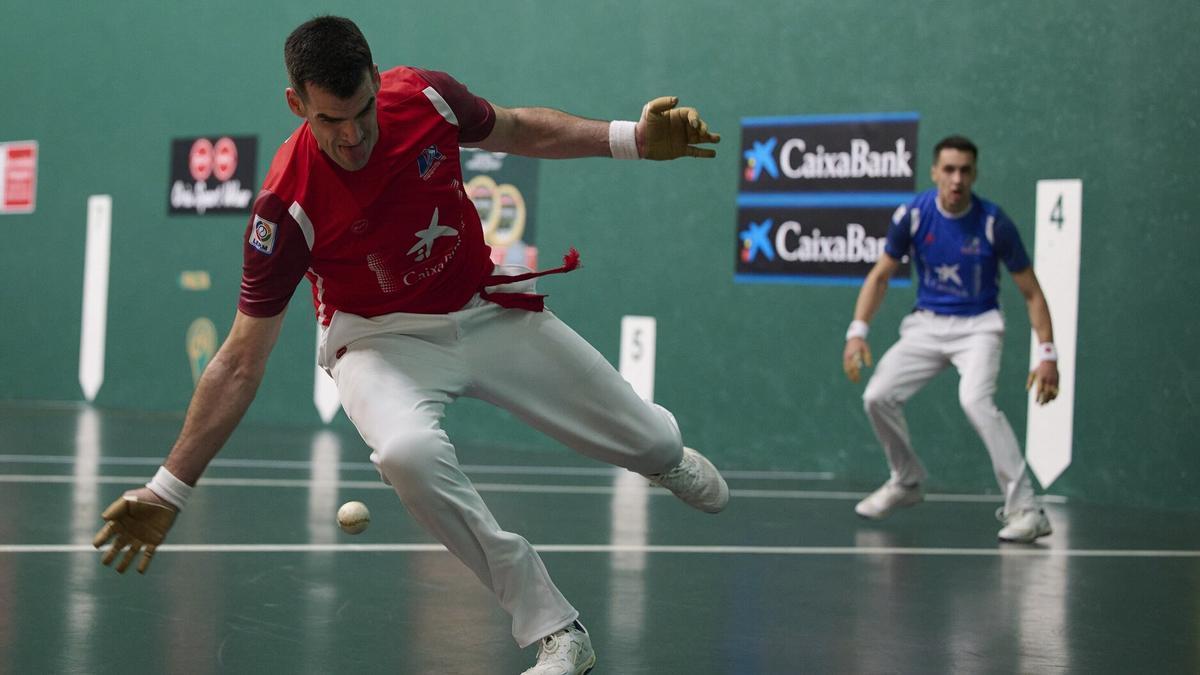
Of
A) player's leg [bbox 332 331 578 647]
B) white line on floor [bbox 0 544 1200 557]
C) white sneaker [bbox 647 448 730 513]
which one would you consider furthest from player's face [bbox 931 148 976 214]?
player's leg [bbox 332 331 578 647]

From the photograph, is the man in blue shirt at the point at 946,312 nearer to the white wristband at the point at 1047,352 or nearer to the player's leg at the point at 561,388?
the white wristband at the point at 1047,352

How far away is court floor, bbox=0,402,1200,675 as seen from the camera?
362 centimetres

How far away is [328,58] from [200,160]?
770 centimetres

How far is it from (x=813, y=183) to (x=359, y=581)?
431cm

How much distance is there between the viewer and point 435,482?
3162 millimetres

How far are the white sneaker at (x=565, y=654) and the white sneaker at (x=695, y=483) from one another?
662mm

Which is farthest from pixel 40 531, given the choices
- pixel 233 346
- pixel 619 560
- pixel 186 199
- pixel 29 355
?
pixel 29 355

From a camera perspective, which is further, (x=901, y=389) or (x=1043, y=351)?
(x=901, y=389)

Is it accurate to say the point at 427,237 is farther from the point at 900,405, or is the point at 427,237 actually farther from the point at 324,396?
the point at 324,396

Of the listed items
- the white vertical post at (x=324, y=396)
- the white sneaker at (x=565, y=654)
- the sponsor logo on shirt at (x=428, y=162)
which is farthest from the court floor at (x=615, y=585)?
the white vertical post at (x=324, y=396)

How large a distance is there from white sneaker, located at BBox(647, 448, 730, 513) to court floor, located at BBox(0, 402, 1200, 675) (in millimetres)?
330

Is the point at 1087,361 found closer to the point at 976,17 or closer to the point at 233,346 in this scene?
the point at 976,17

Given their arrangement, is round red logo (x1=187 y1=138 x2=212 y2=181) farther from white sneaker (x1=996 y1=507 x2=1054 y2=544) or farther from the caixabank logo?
white sneaker (x1=996 y1=507 x2=1054 y2=544)

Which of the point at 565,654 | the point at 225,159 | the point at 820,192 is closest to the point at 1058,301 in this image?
the point at 820,192
